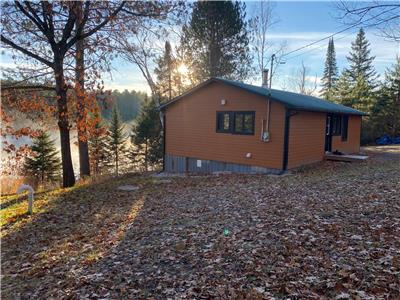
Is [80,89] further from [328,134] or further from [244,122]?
[328,134]

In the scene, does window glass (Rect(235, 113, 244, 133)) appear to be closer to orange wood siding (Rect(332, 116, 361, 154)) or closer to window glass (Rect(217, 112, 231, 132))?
window glass (Rect(217, 112, 231, 132))

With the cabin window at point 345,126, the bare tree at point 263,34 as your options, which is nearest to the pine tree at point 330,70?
the bare tree at point 263,34

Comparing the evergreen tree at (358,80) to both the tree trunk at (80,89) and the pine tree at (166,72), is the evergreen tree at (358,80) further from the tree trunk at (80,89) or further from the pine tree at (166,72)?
the tree trunk at (80,89)

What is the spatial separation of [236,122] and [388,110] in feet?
63.5

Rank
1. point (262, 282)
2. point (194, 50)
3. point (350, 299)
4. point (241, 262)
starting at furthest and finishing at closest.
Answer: point (194, 50) → point (241, 262) → point (262, 282) → point (350, 299)

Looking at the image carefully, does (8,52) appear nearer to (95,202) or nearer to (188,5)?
(95,202)

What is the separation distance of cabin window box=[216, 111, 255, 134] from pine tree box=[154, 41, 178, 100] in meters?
10.7

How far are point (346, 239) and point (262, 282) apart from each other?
65.8 inches

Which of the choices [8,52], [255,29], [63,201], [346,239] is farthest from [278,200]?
[255,29]

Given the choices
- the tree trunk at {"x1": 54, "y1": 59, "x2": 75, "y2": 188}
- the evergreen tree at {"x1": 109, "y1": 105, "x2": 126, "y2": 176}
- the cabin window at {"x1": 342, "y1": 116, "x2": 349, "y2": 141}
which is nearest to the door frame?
the cabin window at {"x1": 342, "y1": 116, "x2": 349, "y2": 141}

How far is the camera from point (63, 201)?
8.07 meters

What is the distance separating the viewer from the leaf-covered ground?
3201 mm

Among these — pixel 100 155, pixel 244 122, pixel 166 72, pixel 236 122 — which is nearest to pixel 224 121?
pixel 236 122

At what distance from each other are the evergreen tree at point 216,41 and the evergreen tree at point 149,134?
15.8 feet
